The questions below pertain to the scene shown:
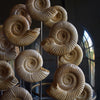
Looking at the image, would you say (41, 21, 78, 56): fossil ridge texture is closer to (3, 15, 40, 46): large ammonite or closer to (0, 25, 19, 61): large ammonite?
(3, 15, 40, 46): large ammonite

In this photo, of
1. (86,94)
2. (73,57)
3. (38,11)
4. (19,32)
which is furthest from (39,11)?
(86,94)

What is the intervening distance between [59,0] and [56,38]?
1252mm

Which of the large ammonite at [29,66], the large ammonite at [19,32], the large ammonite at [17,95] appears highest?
the large ammonite at [19,32]

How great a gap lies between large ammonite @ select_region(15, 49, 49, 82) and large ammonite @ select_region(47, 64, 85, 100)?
0.19ft

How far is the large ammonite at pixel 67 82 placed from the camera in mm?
474

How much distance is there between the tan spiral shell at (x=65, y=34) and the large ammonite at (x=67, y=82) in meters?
0.07

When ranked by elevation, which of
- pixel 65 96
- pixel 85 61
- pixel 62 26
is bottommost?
pixel 85 61

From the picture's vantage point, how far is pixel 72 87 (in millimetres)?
487

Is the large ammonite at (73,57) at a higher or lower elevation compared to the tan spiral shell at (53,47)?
lower

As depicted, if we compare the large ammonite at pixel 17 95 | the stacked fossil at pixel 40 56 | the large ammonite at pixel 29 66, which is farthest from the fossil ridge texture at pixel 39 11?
the large ammonite at pixel 17 95

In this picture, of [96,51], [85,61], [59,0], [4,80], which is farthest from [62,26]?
[59,0]

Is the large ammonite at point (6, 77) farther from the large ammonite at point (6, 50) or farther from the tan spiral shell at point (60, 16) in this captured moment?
the tan spiral shell at point (60, 16)

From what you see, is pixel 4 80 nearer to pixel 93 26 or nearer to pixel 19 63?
pixel 19 63

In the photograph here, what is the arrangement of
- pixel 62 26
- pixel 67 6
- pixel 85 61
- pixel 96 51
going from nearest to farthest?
pixel 62 26
pixel 85 61
pixel 96 51
pixel 67 6
